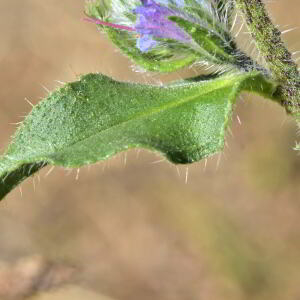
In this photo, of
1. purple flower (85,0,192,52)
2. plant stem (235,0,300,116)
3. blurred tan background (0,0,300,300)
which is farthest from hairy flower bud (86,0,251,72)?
blurred tan background (0,0,300,300)

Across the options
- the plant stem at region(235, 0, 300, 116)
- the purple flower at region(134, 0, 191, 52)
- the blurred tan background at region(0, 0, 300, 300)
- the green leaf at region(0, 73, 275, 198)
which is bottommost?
the green leaf at region(0, 73, 275, 198)

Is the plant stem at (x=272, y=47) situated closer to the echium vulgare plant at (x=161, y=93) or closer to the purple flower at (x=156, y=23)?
the echium vulgare plant at (x=161, y=93)

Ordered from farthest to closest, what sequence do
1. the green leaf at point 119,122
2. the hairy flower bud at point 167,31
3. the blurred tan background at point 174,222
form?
the blurred tan background at point 174,222, the hairy flower bud at point 167,31, the green leaf at point 119,122

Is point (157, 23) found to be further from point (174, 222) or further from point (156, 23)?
point (174, 222)

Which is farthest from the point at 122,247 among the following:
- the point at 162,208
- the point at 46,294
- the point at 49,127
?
the point at 49,127

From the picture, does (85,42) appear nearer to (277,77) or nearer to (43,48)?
(43,48)

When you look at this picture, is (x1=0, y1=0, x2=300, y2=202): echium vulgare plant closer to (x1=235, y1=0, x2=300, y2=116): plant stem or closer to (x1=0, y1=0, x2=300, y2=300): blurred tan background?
(x1=235, y1=0, x2=300, y2=116): plant stem

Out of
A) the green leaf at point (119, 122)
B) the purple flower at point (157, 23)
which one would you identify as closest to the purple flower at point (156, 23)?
the purple flower at point (157, 23)
